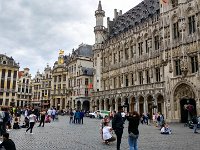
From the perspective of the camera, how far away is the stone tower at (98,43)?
55.2 meters

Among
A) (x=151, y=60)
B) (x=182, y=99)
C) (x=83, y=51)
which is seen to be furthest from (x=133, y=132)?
(x=83, y=51)

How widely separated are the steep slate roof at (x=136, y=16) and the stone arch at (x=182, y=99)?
617 inches

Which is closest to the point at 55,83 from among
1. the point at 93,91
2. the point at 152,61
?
the point at 93,91

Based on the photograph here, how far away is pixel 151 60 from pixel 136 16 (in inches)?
530

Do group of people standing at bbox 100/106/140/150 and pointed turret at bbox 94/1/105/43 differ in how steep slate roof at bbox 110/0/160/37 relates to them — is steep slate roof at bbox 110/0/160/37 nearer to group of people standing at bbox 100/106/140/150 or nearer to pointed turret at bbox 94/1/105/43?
pointed turret at bbox 94/1/105/43

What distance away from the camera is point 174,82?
33.7m

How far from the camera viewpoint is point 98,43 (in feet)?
185

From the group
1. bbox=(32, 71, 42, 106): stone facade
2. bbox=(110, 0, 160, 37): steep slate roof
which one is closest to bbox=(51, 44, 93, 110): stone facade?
bbox=(110, 0, 160, 37): steep slate roof

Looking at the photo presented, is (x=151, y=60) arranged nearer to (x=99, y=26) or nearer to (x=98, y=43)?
(x=98, y=43)

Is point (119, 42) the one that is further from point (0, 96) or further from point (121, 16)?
point (0, 96)

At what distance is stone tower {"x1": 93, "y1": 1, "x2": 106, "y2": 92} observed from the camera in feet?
181

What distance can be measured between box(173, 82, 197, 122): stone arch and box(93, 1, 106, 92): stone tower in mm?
23774

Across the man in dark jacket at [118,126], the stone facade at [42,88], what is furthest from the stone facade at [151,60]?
the stone facade at [42,88]

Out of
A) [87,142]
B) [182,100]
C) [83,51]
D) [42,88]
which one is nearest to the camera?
[87,142]
